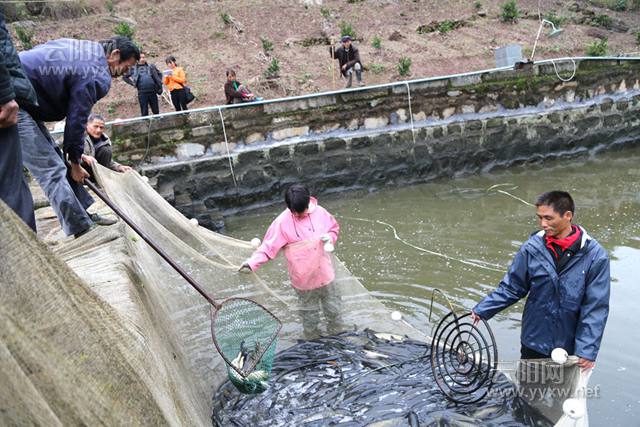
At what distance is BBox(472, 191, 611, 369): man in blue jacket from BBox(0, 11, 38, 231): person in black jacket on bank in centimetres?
270

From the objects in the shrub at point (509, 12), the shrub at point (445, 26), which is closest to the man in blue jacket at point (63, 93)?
the shrub at point (445, 26)

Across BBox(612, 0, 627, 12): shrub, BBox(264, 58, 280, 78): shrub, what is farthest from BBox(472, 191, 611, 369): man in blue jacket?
BBox(612, 0, 627, 12): shrub

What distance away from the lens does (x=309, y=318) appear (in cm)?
440

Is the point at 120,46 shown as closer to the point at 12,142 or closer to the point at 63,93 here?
the point at 63,93

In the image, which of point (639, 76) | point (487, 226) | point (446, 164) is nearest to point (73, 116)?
point (487, 226)

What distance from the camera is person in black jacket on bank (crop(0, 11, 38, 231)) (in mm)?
2291

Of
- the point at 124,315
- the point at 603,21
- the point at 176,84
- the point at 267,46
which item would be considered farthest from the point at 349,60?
the point at 124,315

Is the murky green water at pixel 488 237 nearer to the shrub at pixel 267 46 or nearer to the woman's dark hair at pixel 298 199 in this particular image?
the woman's dark hair at pixel 298 199

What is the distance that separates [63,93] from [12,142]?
3.29 feet

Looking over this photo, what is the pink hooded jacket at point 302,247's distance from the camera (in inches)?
166

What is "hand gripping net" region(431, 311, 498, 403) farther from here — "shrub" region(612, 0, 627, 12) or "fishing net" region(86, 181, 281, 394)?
"shrub" region(612, 0, 627, 12)

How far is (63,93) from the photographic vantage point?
344 cm

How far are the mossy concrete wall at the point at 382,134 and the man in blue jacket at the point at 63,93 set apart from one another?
15.4 ft

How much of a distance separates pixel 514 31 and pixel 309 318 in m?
13.7
